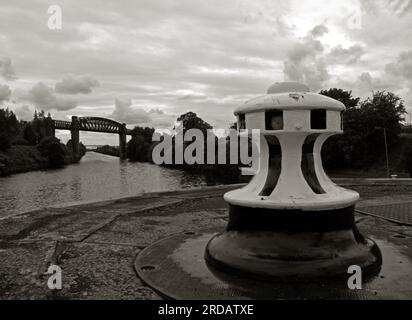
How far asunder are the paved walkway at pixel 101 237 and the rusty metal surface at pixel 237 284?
15 cm

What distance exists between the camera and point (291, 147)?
157 inches

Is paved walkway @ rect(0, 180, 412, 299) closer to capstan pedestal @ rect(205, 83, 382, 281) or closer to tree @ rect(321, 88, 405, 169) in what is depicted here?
capstan pedestal @ rect(205, 83, 382, 281)

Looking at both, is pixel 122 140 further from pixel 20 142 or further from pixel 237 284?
pixel 237 284

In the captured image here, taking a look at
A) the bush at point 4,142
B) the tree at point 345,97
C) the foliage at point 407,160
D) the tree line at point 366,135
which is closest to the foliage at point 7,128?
the bush at point 4,142

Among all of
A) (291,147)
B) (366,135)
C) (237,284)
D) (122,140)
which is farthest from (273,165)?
(122,140)

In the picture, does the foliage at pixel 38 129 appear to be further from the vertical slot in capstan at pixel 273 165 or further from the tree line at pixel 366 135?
the vertical slot in capstan at pixel 273 165

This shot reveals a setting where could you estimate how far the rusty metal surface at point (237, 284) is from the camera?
3246 millimetres

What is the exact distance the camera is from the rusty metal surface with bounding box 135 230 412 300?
325 cm

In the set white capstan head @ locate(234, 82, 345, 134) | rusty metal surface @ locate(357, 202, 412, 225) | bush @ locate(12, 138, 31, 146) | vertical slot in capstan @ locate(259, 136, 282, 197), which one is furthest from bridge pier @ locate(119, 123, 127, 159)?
white capstan head @ locate(234, 82, 345, 134)

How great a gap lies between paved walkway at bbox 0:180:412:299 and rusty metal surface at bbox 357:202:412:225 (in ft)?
0.69

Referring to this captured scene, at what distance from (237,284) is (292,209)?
751mm
